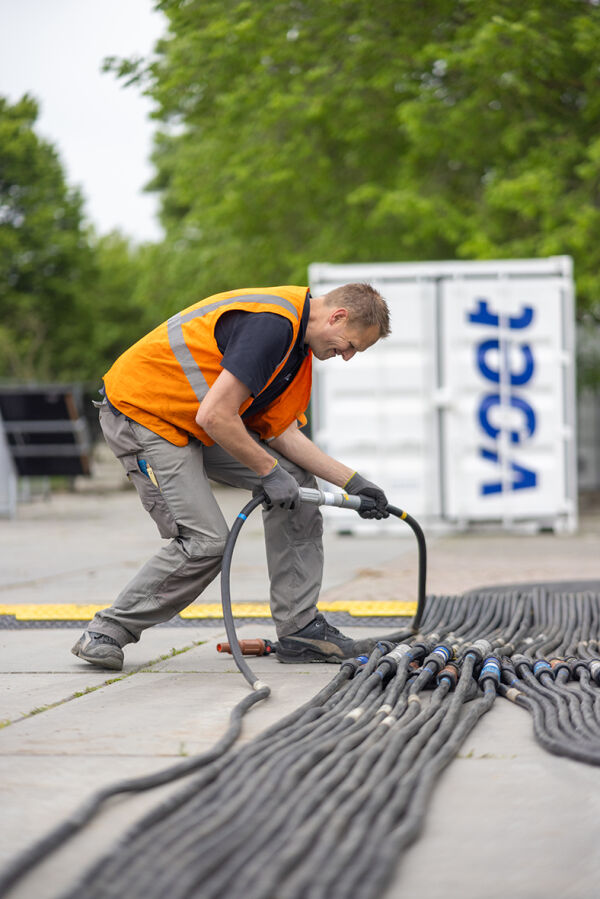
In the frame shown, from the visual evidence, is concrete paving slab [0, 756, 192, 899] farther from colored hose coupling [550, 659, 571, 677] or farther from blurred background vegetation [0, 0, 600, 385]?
blurred background vegetation [0, 0, 600, 385]

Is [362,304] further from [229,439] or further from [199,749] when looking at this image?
[199,749]

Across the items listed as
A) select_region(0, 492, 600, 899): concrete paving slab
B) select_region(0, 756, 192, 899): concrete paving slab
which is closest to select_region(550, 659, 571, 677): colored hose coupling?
select_region(0, 492, 600, 899): concrete paving slab

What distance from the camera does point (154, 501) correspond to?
4531mm

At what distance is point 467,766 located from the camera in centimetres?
311

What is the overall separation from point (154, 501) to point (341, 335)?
990mm

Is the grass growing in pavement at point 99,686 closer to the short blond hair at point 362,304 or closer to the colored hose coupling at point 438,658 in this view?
the colored hose coupling at point 438,658

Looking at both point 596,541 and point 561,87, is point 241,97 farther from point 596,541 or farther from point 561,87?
point 596,541

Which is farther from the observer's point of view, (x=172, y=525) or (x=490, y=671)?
(x=172, y=525)

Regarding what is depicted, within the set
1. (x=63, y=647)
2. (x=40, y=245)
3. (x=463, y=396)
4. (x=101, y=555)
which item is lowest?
(x=101, y=555)

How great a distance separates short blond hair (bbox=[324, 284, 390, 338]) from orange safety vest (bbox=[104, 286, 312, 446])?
0.46 feet

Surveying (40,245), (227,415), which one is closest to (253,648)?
(227,415)

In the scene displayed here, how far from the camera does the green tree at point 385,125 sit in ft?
38.3

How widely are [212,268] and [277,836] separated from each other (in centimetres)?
1941

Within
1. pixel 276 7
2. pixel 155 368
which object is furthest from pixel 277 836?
pixel 276 7
